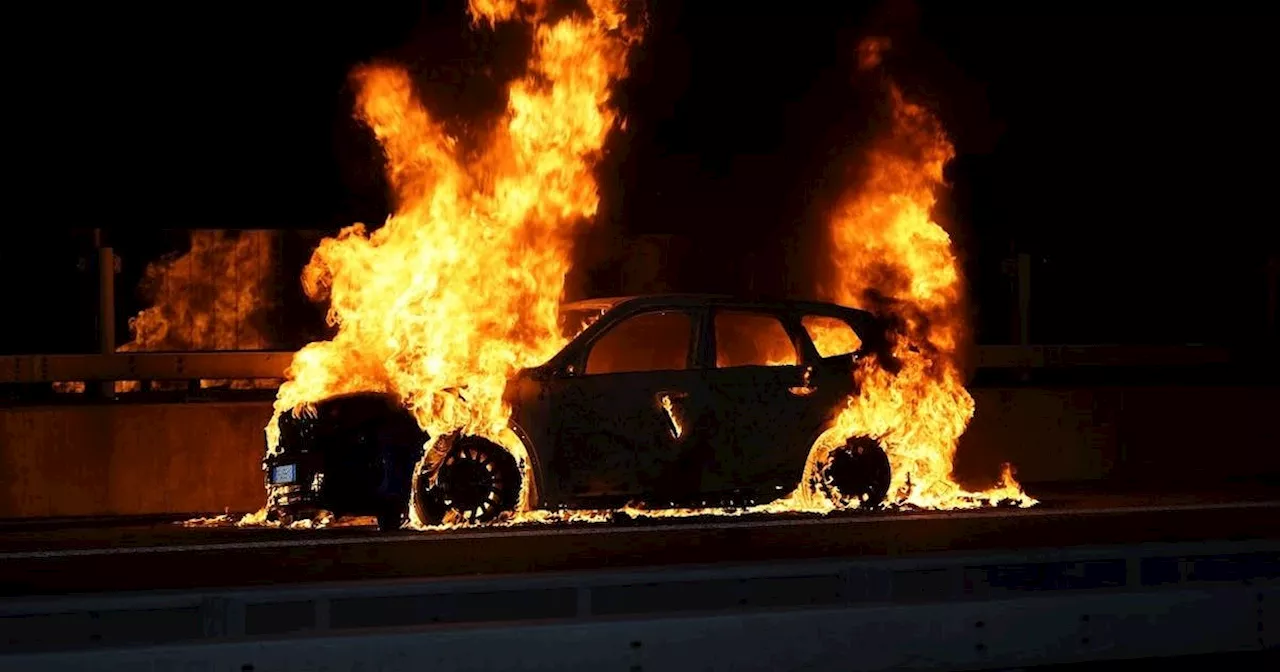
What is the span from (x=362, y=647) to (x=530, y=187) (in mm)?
9204

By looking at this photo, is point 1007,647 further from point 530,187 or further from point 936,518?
point 530,187

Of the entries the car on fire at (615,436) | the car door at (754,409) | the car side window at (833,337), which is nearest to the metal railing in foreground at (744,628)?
the car on fire at (615,436)

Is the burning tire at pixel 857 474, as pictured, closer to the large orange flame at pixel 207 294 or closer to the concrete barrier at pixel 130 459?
the concrete barrier at pixel 130 459

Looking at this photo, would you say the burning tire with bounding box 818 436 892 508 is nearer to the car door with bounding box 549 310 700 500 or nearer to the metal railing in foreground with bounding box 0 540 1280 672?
the car door with bounding box 549 310 700 500

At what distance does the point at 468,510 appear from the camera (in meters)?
13.5

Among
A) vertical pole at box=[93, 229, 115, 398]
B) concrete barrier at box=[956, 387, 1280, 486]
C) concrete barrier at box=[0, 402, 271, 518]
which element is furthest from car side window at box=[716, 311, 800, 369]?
vertical pole at box=[93, 229, 115, 398]

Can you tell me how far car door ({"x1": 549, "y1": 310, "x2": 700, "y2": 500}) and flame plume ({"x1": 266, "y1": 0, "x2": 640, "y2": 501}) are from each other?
0.39 metres

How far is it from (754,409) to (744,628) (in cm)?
700

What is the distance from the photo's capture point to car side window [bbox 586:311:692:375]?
13977 mm

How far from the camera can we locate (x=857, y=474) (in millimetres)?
14414

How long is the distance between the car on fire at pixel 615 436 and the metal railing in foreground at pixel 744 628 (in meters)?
5.36

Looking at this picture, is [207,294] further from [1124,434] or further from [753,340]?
[1124,434]

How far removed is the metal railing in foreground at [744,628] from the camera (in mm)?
6609

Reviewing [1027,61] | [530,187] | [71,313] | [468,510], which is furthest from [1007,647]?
[1027,61]
